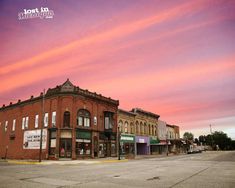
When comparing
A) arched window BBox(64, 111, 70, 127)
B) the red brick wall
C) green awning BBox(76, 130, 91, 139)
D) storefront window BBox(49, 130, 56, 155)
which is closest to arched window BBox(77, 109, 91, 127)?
the red brick wall

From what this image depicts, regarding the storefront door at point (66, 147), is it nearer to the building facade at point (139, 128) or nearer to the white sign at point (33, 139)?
the white sign at point (33, 139)

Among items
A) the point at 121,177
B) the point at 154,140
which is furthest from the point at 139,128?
the point at 121,177

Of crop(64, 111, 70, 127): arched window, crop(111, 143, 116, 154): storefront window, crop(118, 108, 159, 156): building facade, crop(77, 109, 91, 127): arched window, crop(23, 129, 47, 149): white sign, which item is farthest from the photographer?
crop(118, 108, 159, 156): building facade

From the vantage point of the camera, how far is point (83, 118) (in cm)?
3788

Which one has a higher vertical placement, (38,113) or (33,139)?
(38,113)

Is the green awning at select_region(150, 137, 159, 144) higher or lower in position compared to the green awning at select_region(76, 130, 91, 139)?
lower

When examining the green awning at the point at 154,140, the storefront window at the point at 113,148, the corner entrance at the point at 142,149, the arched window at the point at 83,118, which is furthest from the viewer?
the green awning at the point at 154,140

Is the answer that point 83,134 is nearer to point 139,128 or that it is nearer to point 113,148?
point 113,148

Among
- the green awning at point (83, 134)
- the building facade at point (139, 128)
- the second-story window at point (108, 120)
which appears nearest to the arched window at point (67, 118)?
the green awning at point (83, 134)

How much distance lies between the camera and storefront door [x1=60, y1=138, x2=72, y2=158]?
34.2 metres

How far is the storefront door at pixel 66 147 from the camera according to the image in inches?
1348

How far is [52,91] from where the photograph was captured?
37.1 meters

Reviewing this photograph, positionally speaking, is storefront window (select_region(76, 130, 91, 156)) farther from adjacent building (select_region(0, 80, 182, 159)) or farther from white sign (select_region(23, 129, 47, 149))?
white sign (select_region(23, 129, 47, 149))

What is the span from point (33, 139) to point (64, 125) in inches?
266
